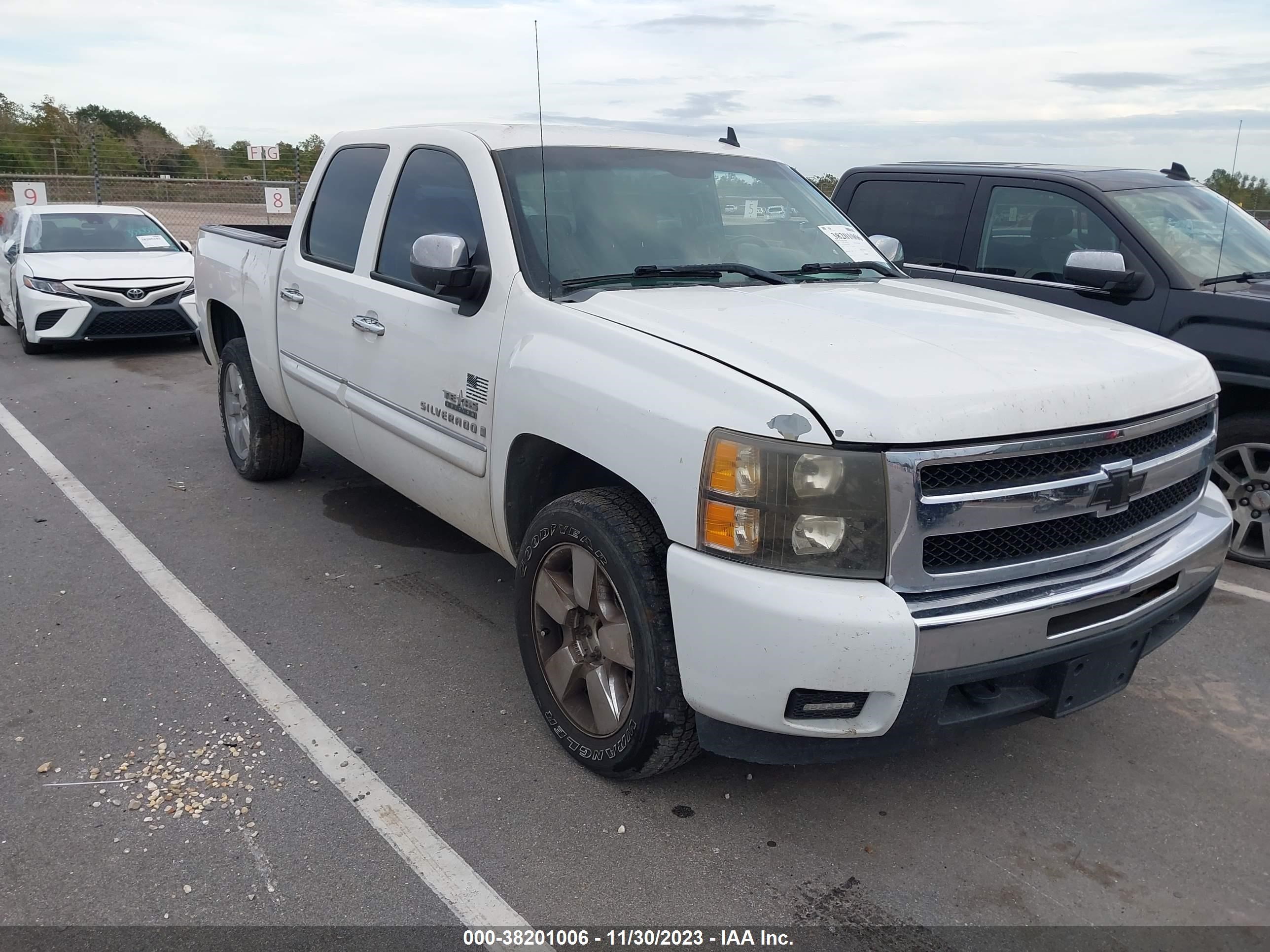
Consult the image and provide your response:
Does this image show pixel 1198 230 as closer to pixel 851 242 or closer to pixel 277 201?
pixel 851 242

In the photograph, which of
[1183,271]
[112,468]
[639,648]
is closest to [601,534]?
[639,648]

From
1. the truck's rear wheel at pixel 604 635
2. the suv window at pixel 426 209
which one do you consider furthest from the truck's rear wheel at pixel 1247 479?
the suv window at pixel 426 209

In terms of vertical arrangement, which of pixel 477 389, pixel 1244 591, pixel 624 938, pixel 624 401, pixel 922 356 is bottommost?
pixel 1244 591

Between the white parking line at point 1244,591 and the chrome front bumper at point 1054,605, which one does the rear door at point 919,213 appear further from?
the chrome front bumper at point 1054,605

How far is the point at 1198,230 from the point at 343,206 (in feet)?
14.4

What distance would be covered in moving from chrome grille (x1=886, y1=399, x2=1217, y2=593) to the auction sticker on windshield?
155cm

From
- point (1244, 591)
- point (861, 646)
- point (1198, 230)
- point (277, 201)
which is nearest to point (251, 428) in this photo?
point (861, 646)

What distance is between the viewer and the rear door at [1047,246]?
516cm

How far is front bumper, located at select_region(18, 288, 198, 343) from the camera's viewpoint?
384 inches

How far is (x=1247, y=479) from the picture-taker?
16.4ft

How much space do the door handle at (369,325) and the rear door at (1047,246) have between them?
9.93 ft

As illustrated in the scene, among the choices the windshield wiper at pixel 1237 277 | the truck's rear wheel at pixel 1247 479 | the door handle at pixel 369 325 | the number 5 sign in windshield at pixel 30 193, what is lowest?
the truck's rear wheel at pixel 1247 479

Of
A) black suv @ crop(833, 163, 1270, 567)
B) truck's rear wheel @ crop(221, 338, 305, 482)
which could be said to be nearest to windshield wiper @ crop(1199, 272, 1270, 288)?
black suv @ crop(833, 163, 1270, 567)

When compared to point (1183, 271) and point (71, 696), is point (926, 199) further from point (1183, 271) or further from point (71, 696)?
point (71, 696)
